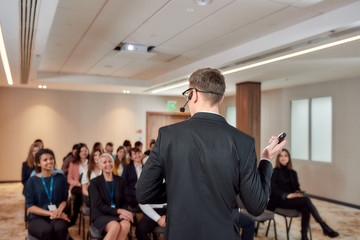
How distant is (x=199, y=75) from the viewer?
56.6 inches

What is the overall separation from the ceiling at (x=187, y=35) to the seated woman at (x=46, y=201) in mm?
1660

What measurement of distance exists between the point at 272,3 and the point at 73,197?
399cm

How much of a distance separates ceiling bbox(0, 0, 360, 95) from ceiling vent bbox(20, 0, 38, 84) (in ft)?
0.13

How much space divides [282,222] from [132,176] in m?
2.79

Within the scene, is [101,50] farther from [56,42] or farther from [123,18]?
[123,18]

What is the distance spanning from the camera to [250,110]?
770cm

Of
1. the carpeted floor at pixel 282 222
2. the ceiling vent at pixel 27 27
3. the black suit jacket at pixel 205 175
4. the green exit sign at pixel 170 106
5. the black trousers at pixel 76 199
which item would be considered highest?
the ceiling vent at pixel 27 27

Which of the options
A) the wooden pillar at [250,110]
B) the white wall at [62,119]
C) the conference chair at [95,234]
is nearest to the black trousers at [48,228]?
the conference chair at [95,234]

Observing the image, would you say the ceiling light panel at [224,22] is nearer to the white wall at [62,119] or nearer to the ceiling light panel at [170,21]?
the ceiling light panel at [170,21]

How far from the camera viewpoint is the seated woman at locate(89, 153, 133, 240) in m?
3.49

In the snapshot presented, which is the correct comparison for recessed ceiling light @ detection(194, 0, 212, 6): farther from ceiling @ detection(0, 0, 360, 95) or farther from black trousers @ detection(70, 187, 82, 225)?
black trousers @ detection(70, 187, 82, 225)

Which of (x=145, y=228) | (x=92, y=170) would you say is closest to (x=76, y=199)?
(x=92, y=170)

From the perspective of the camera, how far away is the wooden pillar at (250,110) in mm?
7688

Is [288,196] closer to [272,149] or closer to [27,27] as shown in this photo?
[272,149]
